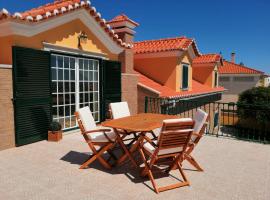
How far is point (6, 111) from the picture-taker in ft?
18.7

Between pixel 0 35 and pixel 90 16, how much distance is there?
9.88 feet

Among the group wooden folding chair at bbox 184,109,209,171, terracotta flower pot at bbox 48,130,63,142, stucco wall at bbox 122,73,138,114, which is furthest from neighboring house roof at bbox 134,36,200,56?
wooden folding chair at bbox 184,109,209,171

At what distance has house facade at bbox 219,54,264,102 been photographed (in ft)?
109

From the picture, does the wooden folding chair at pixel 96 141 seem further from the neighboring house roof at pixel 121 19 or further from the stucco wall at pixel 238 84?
the stucco wall at pixel 238 84

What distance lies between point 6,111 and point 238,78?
33.7 meters

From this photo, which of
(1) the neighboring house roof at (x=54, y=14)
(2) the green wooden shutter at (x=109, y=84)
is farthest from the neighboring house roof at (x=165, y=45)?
(2) the green wooden shutter at (x=109, y=84)

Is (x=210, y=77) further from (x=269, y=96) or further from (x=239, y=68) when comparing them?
(x=239, y=68)

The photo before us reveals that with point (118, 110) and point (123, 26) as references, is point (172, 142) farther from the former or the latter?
point (123, 26)

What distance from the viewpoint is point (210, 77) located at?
1945 cm

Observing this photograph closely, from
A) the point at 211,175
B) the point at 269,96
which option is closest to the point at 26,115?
the point at 211,175

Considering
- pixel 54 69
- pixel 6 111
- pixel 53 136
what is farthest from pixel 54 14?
pixel 53 136

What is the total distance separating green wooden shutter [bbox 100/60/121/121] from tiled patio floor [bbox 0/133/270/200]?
10.2 feet

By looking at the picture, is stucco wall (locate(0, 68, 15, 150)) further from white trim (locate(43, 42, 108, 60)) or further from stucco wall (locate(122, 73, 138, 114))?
stucco wall (locate(122, 73, 138, 114))

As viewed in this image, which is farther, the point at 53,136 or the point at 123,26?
the point at 123,26
